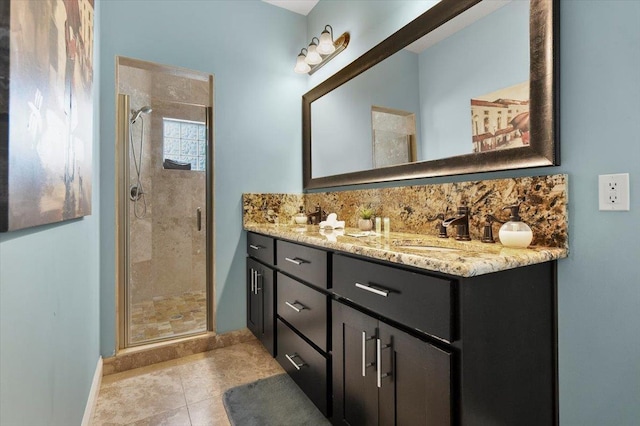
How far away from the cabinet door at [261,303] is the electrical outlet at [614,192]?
5.31ft

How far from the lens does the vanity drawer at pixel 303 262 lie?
A: 144cm

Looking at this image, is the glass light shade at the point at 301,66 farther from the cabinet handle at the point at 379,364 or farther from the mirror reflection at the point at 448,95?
the cabinet handle at the point at 379,364

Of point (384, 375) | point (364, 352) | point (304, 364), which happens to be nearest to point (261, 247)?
point (304, 364)

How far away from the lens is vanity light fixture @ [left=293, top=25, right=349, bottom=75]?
2275 mm

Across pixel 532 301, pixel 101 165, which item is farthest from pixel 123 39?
pixel 532 301

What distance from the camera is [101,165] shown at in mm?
1984

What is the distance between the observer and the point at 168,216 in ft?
10.0

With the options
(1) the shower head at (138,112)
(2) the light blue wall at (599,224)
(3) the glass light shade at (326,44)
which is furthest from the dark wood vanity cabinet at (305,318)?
(1) the shower head at (138,112)

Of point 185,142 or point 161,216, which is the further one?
point 161,216

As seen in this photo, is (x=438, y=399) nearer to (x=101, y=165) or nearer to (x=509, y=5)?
(x=509, y=5)

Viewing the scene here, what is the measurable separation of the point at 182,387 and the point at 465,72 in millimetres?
2286

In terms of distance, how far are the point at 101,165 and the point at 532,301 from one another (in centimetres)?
239

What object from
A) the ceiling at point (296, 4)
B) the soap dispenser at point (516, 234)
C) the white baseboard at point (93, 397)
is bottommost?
the white baseboard at point (93, 397)

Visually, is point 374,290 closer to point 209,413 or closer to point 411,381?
point 411,381
